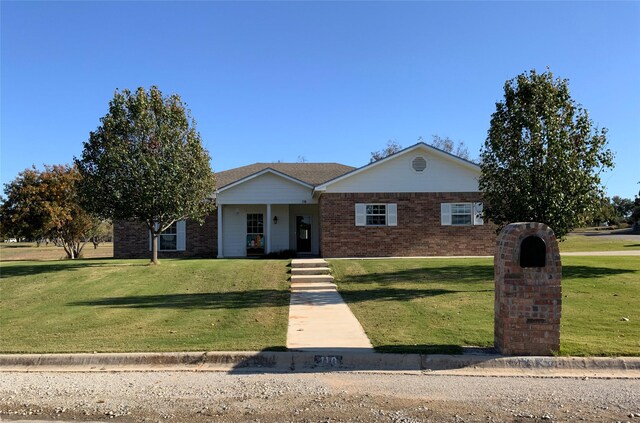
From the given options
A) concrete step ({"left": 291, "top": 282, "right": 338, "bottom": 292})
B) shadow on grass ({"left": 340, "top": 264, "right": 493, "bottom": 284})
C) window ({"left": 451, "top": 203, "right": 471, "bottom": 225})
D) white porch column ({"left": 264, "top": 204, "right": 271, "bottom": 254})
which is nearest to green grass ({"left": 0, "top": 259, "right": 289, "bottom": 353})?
concrete step ({"left": 291, "top": 282, "right": 338, "bottom": 292})

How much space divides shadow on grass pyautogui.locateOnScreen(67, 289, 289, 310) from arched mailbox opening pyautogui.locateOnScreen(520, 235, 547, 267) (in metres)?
5.76

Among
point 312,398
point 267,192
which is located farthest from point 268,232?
point 312,398

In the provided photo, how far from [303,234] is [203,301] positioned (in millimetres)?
13458

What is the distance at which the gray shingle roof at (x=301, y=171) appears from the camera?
26.2 meters

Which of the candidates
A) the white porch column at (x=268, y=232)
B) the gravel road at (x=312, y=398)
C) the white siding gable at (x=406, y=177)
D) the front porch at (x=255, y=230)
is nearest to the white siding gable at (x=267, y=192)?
the white porch column at (x=268, y=232)

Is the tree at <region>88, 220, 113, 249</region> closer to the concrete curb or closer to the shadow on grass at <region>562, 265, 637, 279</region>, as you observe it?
the concrete curb

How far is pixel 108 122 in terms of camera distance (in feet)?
53.8

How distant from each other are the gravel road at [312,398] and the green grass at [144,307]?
113 centimetres

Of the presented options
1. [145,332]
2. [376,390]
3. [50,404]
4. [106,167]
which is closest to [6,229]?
[106,167]

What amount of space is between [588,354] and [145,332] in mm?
6569

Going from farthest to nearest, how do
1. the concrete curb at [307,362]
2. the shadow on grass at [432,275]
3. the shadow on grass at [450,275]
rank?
the shadow on grass at [432,275]
the shadow on grass at [450,275]
the concrete curb at [307,362]

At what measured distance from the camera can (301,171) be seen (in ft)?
92.4

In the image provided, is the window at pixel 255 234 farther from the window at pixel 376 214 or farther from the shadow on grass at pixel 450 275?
the shadow on grass at pixel 450 275

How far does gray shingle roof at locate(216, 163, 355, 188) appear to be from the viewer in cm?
2620
